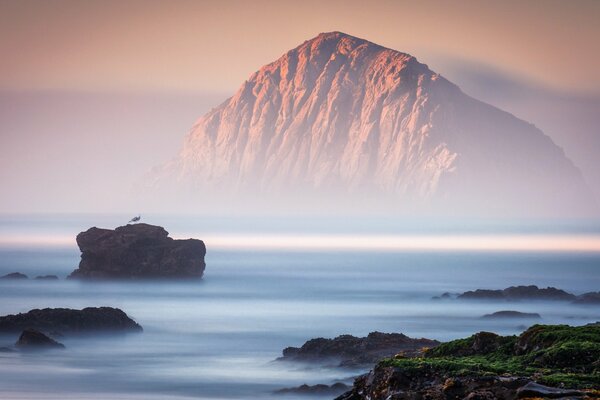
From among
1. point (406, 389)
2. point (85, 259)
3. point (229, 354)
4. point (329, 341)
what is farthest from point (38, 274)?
point (406, 389)

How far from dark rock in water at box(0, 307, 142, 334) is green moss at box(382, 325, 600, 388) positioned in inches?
1420

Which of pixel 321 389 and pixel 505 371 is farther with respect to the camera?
pixel 321 389

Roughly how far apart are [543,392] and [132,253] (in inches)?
3153

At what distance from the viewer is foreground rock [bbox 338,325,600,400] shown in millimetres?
21391

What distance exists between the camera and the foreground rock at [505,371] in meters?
21.4

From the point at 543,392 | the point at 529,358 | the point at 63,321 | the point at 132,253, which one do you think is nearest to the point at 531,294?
the point at 132,253

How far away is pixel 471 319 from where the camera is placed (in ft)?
243

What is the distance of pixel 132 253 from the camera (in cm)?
9906

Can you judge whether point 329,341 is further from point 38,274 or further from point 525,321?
point 38,274

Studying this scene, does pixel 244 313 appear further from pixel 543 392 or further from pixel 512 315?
pixel 543 392

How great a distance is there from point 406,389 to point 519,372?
2027 mm

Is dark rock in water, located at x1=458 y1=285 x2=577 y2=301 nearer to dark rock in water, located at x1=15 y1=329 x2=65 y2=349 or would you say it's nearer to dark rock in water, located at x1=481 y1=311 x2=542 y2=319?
dark rock in water, located at x1=481 y1=311 x2=542 y2=319

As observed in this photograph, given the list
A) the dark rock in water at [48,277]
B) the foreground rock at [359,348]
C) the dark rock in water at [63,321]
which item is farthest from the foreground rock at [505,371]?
the dark rock in water at [48,277]

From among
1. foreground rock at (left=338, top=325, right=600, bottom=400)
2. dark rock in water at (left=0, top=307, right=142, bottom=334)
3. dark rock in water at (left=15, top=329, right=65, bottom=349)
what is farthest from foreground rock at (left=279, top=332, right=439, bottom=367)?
foreground rock at (left=338, top=325, right=600, bottom=400)
